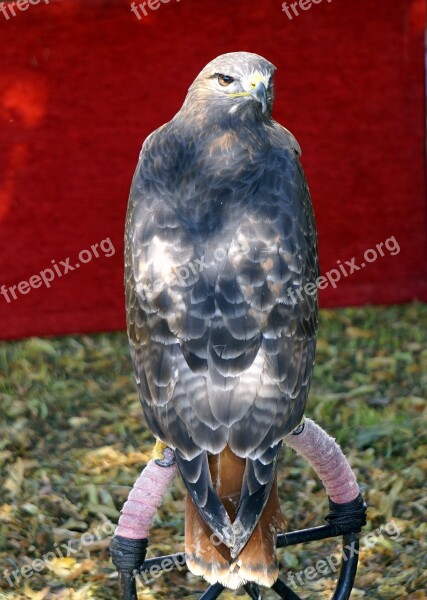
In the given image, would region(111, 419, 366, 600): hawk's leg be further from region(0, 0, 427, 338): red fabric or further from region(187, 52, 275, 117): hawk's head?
region(0, 0, 427, 338): red fabric

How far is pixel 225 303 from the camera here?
3.48 m

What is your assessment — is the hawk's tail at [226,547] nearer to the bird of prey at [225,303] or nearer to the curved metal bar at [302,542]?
the bird of prey at [225,303]

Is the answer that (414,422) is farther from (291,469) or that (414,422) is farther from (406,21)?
(406,21)

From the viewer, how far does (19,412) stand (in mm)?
6523

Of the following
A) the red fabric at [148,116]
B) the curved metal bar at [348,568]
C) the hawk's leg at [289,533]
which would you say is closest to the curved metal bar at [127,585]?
the hawk's leg at [289,533]

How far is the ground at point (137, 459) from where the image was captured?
4.93 metres

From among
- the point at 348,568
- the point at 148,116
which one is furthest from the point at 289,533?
the point at 148,116

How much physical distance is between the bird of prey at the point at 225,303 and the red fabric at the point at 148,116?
3578 mm

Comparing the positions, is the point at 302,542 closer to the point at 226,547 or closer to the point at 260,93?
the point at 226,547

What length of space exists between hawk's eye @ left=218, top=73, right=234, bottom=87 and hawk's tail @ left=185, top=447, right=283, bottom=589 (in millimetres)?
1352

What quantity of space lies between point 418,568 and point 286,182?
2.18 meters

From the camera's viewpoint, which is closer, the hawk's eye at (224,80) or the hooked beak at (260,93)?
the hooked beak at (260,93)

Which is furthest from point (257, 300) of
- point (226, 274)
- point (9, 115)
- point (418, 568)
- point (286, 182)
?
point (9, 115)

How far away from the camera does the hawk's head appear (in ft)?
12.1
